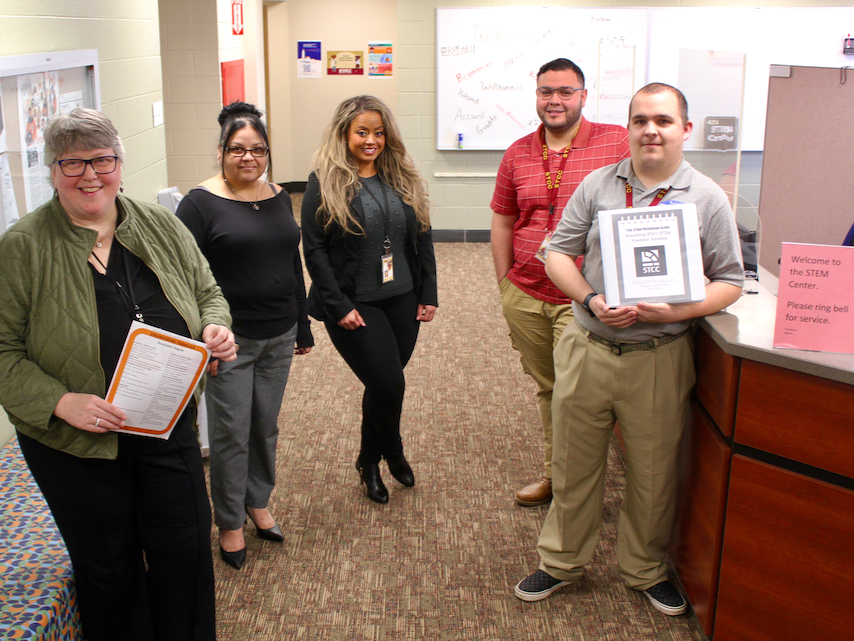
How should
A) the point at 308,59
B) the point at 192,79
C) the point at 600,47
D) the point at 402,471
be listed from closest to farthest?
the point at 402,471
the point at 192,79
the point at 600,47
the point at 308,59

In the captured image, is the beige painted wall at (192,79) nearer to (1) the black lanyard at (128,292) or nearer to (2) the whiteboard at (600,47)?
(2) the whiteboard at (600,47)

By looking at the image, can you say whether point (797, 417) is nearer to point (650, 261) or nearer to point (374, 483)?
point (650, 261)

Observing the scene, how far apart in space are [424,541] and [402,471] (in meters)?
0.36

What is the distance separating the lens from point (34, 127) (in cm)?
247

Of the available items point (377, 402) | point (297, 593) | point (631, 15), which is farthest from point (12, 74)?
point (631, 15)

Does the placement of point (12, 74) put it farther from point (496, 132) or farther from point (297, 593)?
point (496, 132)

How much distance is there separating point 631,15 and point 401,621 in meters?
5.69

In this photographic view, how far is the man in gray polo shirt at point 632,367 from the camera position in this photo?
1.94m

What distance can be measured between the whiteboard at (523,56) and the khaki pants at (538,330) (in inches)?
170

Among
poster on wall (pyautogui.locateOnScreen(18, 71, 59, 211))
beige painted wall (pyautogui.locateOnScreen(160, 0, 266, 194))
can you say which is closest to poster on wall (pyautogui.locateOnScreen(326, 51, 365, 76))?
beige painted wall (pyautogui.locateOnScreen(160, 0, 266, 194))

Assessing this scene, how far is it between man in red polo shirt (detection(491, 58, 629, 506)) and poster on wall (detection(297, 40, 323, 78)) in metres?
7.00

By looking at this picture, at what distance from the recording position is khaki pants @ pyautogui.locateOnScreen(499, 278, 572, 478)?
2506 millimetres

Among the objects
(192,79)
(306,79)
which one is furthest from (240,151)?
(306,79)

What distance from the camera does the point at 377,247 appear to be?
249cm
